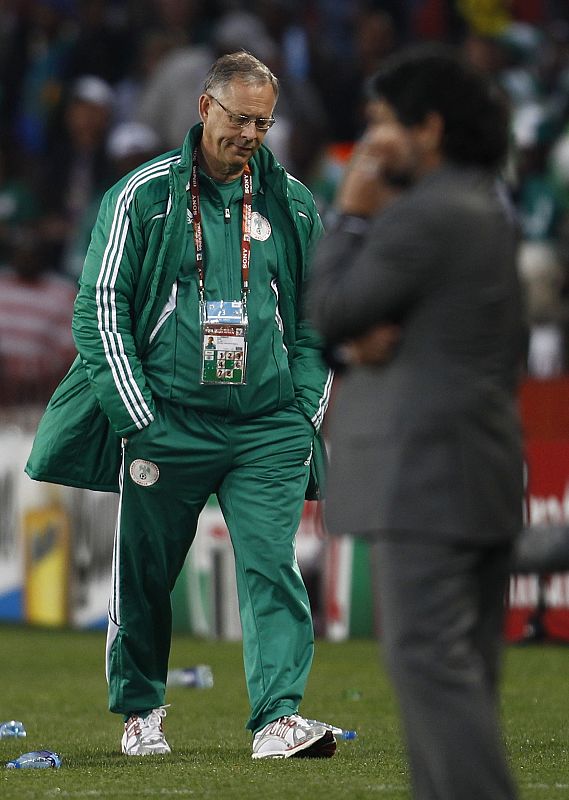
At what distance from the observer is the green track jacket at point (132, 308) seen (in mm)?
6074

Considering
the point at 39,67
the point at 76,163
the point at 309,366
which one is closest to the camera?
the point at 309,366

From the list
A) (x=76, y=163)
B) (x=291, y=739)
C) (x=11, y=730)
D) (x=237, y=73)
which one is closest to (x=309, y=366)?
(x=237, y=73)

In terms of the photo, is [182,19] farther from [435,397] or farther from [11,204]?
[435,397]

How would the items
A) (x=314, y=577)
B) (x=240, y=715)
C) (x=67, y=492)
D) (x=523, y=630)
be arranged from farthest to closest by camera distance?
(x=67, y=492), (x=314, y=577), (x=523, y=630), (x=240, y=715)

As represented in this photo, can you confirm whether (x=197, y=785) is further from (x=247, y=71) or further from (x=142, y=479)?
(x=247, y=71)

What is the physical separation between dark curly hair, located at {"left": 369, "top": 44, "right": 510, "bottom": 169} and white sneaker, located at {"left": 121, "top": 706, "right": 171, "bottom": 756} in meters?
2.97

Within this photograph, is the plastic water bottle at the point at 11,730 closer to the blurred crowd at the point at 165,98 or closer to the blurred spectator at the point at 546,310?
the blurred spectator at the point at 546,310

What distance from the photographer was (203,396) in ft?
20.3

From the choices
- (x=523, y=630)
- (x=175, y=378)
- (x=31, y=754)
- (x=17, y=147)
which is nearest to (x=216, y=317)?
(x=175, y=378)

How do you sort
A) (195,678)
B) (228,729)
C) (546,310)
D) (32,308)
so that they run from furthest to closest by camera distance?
(32,308) < (546,310) < (195,678) < (228,729)

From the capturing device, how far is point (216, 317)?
6168 mm

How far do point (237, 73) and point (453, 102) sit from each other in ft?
7.58

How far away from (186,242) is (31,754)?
1.79 m

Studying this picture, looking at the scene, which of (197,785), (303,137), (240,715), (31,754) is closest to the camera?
(197,785)
